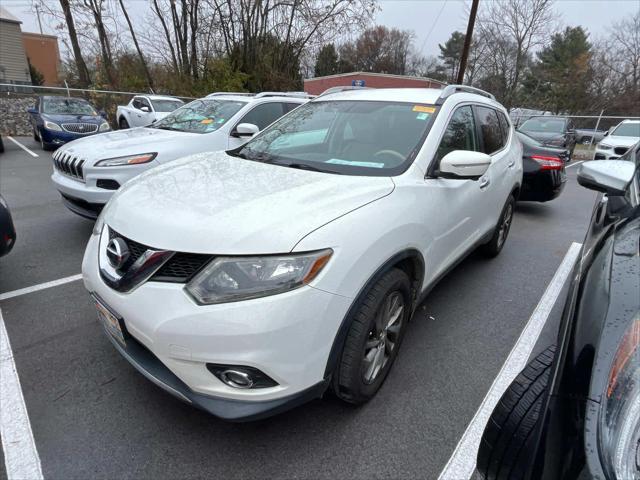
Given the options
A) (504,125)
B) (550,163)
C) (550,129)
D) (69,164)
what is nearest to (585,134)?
(550,129)

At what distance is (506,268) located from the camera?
13.8 feet

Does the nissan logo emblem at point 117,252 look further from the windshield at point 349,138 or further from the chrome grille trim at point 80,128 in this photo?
the chrome grille trim at point 80,128

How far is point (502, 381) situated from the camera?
240 centimetres

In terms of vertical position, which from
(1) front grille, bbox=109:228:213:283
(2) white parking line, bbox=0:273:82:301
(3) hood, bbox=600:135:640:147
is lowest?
(2) white parking line, bbox=0:273:82:301

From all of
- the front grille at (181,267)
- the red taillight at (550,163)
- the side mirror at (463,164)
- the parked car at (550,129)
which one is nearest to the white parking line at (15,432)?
the front grille at (181,267)

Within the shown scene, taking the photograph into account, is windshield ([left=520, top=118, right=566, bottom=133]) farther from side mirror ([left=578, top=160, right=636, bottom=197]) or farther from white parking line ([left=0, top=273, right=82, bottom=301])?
white parking line ([left=0, top=273, right=82, bottom=301])

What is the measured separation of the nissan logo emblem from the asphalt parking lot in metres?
0.83

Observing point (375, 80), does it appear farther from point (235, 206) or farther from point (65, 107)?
point (235, 206)

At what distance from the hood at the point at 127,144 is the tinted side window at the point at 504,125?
11.9 ft

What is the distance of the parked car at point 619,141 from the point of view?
33.4 feet

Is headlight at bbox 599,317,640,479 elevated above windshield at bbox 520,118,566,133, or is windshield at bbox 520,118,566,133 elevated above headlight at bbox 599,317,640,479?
headlight at bbox 599,317,640,479

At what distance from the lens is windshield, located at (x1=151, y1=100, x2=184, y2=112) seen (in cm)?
1241

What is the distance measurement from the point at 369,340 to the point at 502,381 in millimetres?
1050

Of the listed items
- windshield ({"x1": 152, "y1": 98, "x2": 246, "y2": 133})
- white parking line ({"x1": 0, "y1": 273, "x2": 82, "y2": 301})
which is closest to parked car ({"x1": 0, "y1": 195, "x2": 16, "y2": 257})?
white parking line ({"x1": 0, "y1": 273, "x2": 82, "y2": 301})
